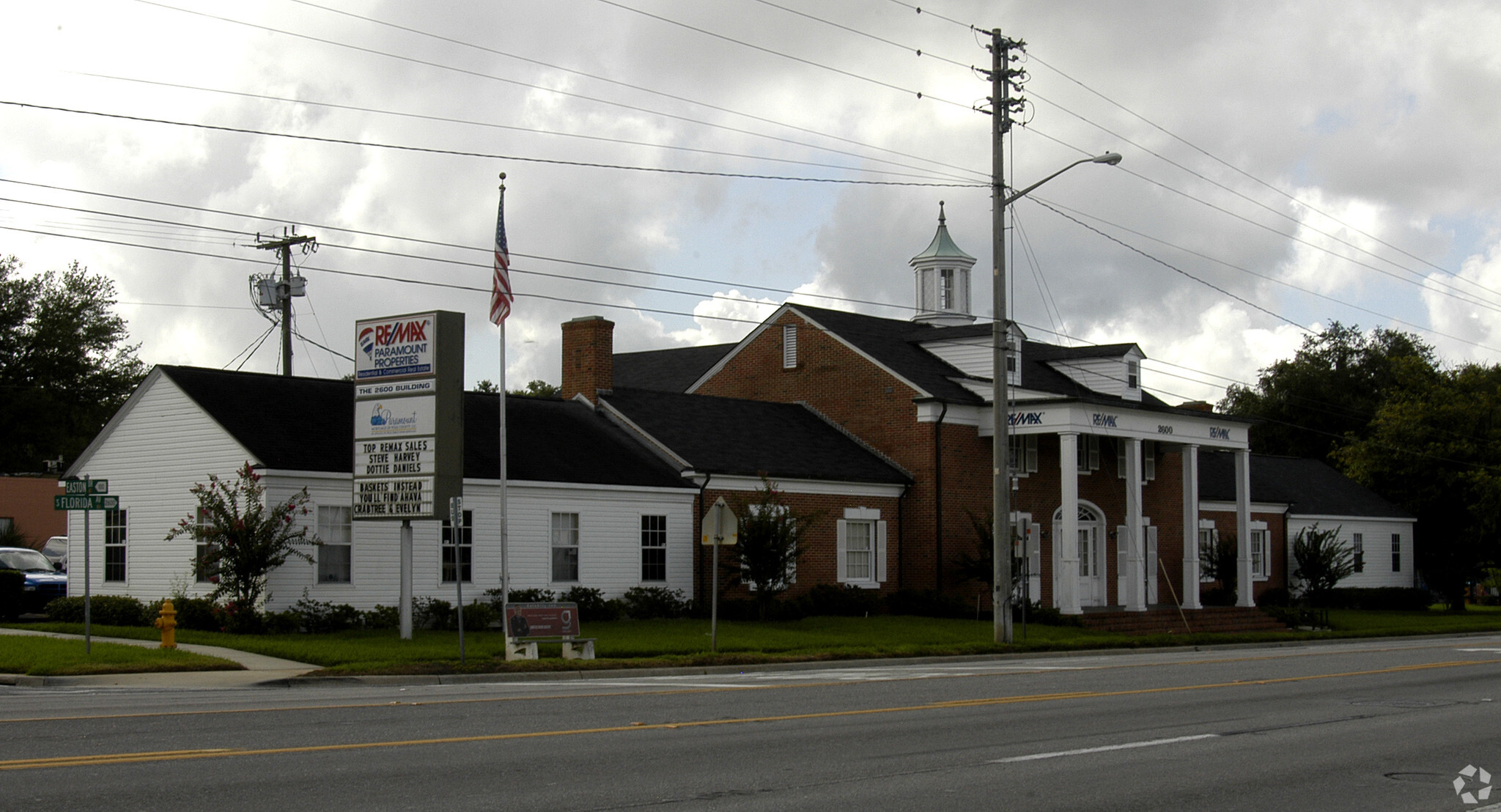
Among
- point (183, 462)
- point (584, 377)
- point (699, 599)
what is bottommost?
point (699, 599)

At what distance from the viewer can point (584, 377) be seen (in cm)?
3734

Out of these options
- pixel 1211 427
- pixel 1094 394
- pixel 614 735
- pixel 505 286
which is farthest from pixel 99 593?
pixel 1211 427

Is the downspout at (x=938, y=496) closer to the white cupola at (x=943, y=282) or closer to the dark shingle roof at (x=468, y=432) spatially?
the dark shingle roof at (x=468, y=432)

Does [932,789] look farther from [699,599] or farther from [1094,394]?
[1094,394]

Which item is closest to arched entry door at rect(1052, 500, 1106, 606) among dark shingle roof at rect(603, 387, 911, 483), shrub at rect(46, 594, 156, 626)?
dark shingle roof at rect(603, 387, 911, 483)

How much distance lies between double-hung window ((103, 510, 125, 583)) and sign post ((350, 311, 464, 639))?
6.73 metres

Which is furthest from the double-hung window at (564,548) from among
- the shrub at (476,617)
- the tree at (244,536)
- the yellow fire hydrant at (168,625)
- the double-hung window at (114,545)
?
the yellow fire hydrant at (168,625)

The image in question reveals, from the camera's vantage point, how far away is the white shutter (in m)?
37.1

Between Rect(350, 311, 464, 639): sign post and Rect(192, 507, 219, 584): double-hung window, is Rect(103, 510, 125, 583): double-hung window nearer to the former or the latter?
Rect(192, 507, 219, 584): double-hung window

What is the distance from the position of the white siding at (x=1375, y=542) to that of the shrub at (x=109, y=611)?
139 ft

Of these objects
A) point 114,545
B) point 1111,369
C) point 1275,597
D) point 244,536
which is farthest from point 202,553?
point 1275,597

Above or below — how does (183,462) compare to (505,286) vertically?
below

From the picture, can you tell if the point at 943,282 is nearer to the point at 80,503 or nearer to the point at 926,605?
the point at 926,605

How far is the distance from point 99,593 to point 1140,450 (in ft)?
96.4
